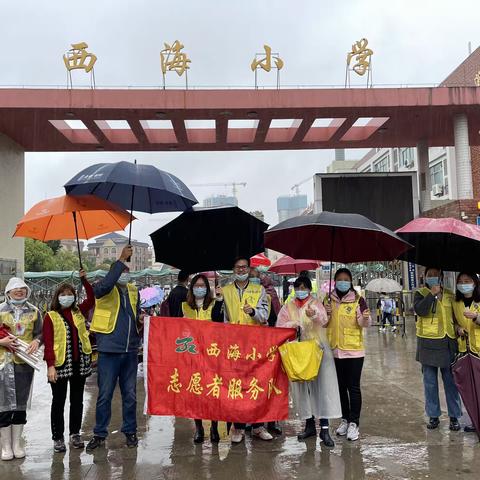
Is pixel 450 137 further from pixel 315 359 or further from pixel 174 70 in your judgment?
pixel 315 359

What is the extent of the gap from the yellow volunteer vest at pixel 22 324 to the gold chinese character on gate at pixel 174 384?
1.33 m

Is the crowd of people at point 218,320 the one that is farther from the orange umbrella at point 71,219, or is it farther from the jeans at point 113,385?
the orange umbrella at point 71,219

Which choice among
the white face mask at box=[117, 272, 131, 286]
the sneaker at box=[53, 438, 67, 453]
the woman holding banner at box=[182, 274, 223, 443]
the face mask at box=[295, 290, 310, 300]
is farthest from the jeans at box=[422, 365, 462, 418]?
the sneaker at box=[53, 438, 67, 453]

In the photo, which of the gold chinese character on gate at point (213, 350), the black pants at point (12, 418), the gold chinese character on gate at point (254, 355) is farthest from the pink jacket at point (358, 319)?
the black pants at point (12, 418)

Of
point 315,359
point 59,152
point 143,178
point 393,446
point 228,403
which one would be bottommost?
point 393,446

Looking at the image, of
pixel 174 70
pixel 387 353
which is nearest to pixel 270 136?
pixel 174 70

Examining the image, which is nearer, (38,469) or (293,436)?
(38,469)

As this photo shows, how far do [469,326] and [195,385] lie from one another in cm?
268

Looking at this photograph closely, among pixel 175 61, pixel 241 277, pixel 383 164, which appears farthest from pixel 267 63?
pixel 383 164

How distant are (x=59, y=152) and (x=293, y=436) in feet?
48.6

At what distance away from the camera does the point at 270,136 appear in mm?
16312

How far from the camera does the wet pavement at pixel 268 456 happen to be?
402 centimetres

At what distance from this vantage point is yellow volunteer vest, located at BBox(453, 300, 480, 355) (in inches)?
188

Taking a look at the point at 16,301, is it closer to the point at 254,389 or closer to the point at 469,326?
the point at 254,389
